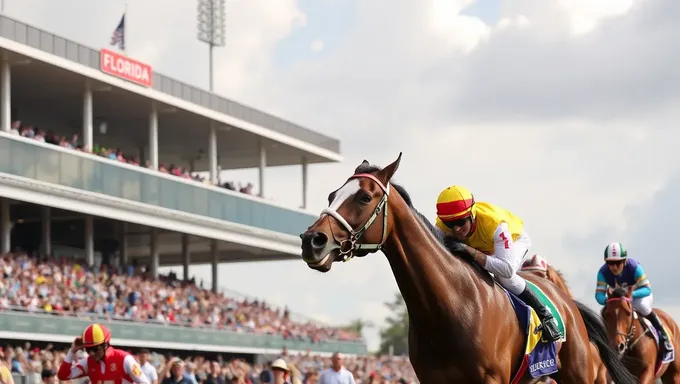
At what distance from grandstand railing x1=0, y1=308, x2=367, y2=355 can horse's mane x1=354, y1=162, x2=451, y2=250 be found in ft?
60.4

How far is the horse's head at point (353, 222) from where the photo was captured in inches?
231

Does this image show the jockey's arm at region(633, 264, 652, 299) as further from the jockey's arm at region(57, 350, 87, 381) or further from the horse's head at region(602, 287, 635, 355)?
the jockey's arm at region(57, 350, 87, 381)

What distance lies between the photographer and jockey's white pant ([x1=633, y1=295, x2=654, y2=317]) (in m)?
11.8

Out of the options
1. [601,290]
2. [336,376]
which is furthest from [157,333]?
[601,290]

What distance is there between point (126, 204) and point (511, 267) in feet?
84.7

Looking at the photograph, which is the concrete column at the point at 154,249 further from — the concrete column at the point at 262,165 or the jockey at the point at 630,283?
the jockey at the point at 630,283

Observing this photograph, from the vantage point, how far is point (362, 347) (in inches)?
1564

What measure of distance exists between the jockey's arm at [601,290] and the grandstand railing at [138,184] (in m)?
18.3

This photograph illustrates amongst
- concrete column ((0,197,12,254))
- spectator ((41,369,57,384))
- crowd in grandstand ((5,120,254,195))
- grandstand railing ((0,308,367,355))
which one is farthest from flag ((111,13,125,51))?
spectator ((41,369,57,384))

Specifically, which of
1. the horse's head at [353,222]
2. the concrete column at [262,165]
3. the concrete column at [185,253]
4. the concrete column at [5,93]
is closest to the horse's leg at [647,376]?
the horse's head at [353,222]

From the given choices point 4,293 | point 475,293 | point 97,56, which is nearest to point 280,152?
point 97,56

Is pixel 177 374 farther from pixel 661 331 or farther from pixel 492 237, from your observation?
pixel 492 237

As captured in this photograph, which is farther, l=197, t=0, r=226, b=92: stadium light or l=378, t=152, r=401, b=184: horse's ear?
l=197, t=0, r=226, b=92: stadium light

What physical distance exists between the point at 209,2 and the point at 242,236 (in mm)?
13766
